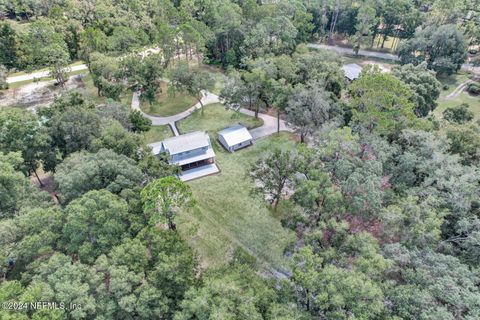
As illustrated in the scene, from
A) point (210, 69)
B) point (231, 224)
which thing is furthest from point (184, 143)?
point (210, 69)

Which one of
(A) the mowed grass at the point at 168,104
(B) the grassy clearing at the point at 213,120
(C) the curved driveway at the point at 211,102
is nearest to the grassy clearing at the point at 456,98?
(C) the curved driveway at the point at 211,102

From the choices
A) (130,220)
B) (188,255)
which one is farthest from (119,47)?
(188,255)

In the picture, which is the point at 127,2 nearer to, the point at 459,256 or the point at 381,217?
the point at 381,217

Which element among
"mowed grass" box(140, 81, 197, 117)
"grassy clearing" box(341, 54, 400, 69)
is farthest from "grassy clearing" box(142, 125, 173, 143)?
"grassy clearing" box(341, 54, 400, 69)

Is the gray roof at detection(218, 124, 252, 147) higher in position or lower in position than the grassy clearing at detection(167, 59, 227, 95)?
lower

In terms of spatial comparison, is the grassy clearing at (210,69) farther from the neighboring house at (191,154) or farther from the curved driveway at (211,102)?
the neighboring house at (191,154)

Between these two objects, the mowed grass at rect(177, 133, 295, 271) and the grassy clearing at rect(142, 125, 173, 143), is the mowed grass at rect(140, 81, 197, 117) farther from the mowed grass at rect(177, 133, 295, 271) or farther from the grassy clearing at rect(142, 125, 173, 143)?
the mowed grass at rect(177, 133, 295, 271)
